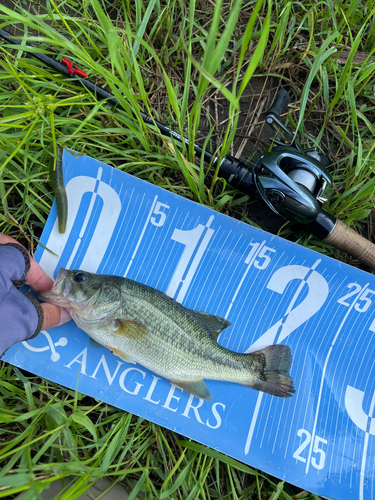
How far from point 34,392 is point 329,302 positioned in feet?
7.88

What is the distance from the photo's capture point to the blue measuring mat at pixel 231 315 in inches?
95.7

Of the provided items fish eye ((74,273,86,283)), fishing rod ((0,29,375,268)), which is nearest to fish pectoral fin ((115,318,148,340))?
fish eye ((74,273,86,283))

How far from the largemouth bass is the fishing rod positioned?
3.24ft

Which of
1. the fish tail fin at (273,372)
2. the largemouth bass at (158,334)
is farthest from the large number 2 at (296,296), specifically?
the largemouth bass at (158,334)

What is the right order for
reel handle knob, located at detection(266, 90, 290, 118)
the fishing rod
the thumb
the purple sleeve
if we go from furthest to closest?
reel handle knob, located at detection(266, 90, 290, 118) → the thumb → the fishing rod → the purple sleeve

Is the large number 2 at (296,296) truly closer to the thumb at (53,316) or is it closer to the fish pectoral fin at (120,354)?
the fish pectoral fin at (120,354)

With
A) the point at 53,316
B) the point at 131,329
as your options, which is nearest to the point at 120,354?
the point at 131,329

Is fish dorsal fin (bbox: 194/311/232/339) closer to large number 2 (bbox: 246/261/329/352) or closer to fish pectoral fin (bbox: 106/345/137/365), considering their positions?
large number 2 (bbox: 246/261/329/352)

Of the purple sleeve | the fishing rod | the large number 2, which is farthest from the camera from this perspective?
the large number 2

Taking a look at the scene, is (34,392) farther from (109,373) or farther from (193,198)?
(193,198)

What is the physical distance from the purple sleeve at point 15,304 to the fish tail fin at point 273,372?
1558 mm

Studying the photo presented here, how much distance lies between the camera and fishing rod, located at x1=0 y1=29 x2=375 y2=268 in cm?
214

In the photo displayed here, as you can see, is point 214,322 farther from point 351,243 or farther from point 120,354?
point 351,243

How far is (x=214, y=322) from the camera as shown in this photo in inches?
94.9
